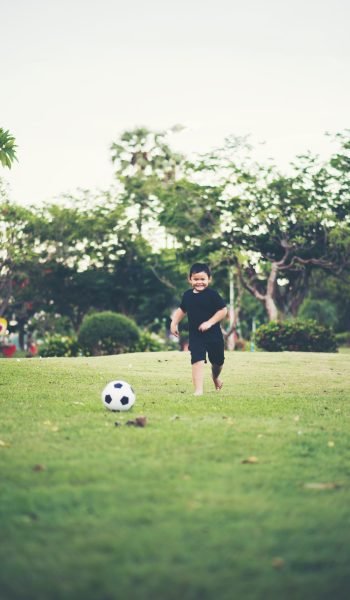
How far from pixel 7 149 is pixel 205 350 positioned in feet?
15.6

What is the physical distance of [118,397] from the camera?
7406mm

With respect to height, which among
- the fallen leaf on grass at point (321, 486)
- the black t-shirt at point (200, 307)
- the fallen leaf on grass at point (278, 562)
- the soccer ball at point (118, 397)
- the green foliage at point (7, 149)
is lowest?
the fallen leaf on grass at point (278, 562)

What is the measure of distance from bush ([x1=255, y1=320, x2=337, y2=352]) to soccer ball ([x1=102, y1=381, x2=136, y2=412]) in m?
20.0

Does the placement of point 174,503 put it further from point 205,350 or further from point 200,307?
point 200,307

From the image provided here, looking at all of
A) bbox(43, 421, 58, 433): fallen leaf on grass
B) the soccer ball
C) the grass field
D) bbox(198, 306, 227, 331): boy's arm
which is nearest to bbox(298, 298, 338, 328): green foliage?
bbox(198, 306, 227, 331): boy's arm

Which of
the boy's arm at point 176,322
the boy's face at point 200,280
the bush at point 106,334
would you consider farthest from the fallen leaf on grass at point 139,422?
the bush at point 106,334

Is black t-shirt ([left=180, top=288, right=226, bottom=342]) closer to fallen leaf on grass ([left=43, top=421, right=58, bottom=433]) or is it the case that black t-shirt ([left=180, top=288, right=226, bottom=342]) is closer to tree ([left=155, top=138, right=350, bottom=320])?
fallen leaf on grass ([left=43, top=421, right=58, bottom=433])

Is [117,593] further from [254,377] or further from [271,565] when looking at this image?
[254,377]

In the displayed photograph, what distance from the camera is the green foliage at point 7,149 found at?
11.2 meters

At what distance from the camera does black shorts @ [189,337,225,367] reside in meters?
9.26

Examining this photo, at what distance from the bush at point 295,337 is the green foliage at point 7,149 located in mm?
17471

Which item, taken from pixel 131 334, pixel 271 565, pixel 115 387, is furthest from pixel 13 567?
pixel 131 334

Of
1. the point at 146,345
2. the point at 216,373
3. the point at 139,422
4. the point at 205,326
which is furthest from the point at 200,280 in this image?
the point at 146,345

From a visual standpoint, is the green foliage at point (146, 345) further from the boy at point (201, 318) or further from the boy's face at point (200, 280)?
the boy's face at point (200, 280)
